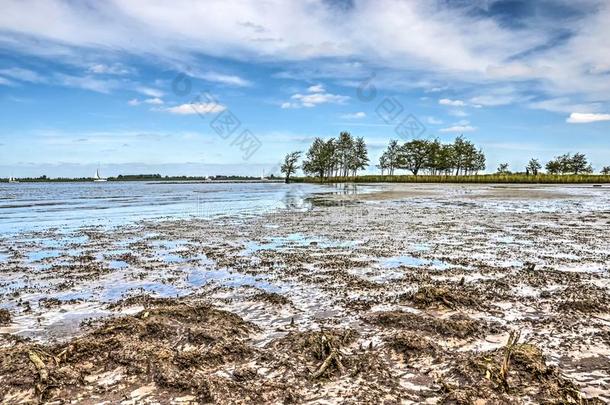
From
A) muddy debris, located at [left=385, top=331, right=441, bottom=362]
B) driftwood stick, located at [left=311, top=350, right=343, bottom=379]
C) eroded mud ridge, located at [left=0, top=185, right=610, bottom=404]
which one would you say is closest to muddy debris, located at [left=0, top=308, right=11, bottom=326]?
eroded mud ridge, located at [left=0, top=185, right=610, bottom=404]

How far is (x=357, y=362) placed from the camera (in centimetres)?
499

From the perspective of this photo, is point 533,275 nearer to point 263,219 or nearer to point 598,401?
point 598,401

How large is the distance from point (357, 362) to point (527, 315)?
3.31 meters

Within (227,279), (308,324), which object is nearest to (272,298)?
(308,324)

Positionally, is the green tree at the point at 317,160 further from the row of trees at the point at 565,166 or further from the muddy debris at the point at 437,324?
the muddy debris at the point at 437,324

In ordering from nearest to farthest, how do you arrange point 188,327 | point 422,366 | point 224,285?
point 422,366 → point 188,327 → point 224,285

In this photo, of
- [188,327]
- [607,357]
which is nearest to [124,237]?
[188,327]

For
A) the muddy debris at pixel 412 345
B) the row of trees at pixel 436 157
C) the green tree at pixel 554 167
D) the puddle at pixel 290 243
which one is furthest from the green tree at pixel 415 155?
the muddy debris at pixel 412 345

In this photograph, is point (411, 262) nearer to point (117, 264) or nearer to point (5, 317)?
point (117, 264)

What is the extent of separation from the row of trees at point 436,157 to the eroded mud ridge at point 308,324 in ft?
383

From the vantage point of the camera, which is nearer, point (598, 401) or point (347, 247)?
point (598, 401)

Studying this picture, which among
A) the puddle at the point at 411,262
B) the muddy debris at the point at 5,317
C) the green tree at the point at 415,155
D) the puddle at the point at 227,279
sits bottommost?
the puddle at the point at 227,279

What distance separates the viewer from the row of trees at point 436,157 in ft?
407

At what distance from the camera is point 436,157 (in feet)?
408
